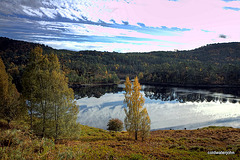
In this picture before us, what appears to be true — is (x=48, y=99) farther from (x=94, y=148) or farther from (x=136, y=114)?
(x=136, y=114)

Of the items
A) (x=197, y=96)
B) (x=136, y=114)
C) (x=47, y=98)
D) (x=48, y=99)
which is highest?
(x=47, y=98)

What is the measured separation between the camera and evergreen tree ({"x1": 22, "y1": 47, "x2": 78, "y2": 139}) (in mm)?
24984

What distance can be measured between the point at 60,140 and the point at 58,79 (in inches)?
400

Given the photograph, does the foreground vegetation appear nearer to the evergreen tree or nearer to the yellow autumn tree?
the evergreen tree

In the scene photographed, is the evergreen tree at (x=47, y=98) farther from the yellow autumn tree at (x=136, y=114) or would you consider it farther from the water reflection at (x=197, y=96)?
the water reflection at (x=197, y=96)

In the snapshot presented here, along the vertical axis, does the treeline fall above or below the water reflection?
above

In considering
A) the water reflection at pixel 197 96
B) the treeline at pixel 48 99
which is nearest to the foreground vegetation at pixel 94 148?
the treeline at pixel 48 99

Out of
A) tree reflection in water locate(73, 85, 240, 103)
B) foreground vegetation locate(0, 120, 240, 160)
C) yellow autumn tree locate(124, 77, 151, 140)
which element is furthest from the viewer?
tree reflection in water locate(73, 85, 240, 103)

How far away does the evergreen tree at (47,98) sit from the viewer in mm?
24984

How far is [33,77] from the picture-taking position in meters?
25.1

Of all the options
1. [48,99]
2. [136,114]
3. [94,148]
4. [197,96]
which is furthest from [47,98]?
[197,96]

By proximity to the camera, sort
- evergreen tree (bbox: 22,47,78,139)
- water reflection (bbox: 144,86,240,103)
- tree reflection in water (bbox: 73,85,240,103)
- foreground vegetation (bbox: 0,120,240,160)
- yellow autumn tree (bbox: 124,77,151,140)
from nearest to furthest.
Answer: foreground vegetation (bbox: 0,120,240,160), evergreen tree (bbox: 22,47,78,139), yellow autumn tree (bbox: 124,77,151,140), water reflection (bbox: 144,86,240,103), tree reflection in water (bbox: 73,85,240,103)

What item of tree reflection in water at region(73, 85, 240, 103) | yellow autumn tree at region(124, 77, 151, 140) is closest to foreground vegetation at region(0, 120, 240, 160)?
yellow autumn tree at region(124, 77, 151, 140)

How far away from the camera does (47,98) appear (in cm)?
2503
